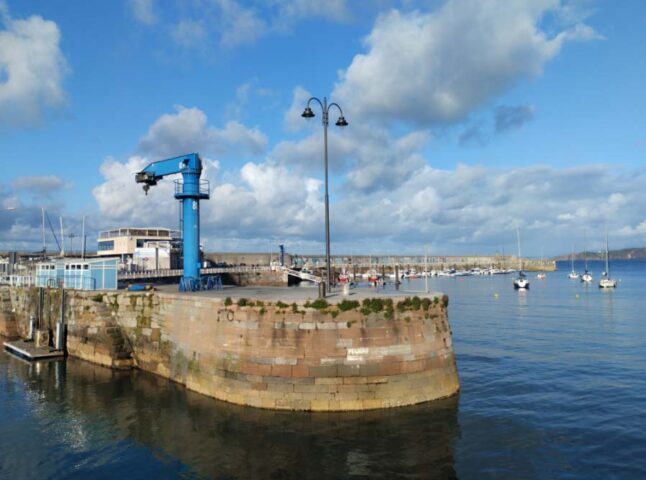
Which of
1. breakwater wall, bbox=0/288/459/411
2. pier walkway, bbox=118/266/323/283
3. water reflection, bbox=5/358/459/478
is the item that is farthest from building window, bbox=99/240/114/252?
breakwater wall, bbox=0/288/459/411

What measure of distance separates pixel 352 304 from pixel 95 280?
25.3 meters

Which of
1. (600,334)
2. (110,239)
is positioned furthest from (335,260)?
(600,334)

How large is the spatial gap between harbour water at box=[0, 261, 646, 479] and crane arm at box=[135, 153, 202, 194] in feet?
40.5

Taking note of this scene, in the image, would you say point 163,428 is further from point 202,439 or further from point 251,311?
point 251,311

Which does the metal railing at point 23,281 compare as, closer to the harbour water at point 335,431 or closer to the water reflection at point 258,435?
the harbour water at point 335,431

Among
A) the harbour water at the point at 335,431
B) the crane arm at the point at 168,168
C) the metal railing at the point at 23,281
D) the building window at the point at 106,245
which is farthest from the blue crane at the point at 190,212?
the building window at the point at 106,245

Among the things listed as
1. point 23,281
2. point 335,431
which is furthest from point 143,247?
point 335,431

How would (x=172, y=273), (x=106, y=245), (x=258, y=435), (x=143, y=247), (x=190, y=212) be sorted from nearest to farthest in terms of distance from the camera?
(x=258, y=435) < (x=190, y=212) < (x=172, y=273) < (x=143, y=247) < (x=106, y=245)

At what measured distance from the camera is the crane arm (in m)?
29.7

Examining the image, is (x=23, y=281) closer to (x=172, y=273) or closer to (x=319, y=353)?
(x=172, y=273)

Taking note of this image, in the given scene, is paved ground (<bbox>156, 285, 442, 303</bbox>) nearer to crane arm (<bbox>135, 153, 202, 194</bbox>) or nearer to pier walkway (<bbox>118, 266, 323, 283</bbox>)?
crane arm (<bbox>135, 153, 202, 194</bbox>)

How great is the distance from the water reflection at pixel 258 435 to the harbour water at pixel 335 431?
0.18 feet

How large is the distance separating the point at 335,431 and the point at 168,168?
21.6 metres

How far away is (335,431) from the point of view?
16.2 metres
